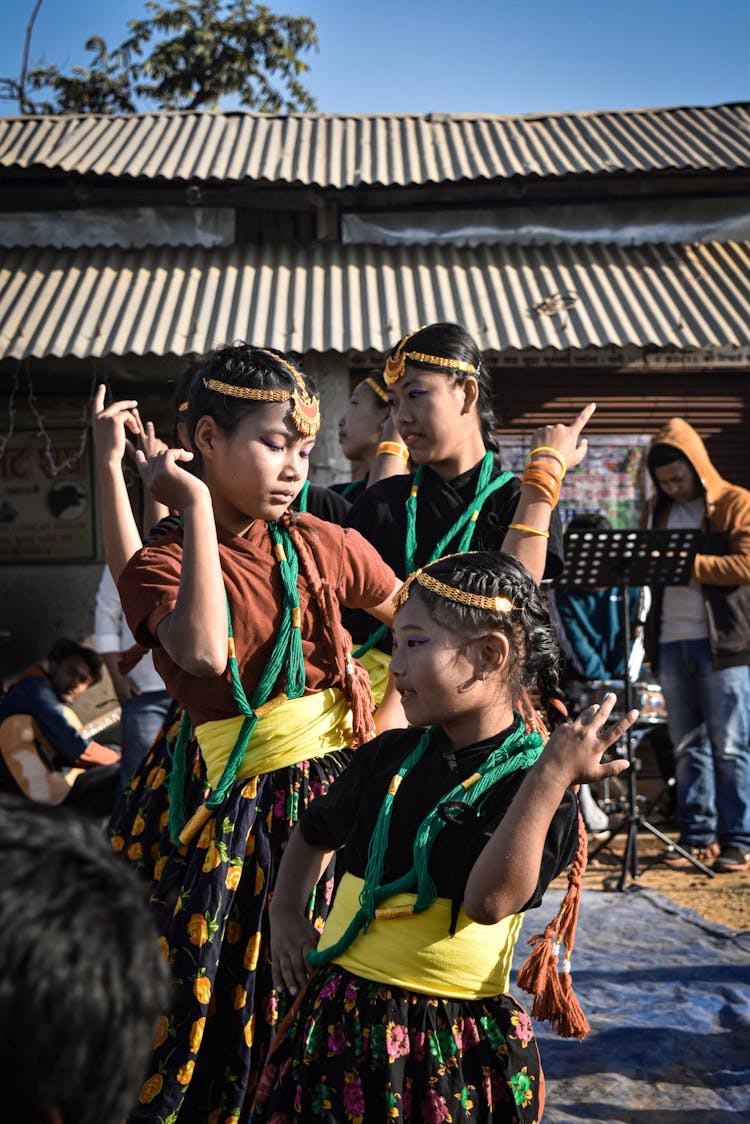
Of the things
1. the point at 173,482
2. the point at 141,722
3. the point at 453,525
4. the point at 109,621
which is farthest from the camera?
the point at 109,621

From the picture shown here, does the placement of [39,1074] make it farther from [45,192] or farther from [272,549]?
[45,192]

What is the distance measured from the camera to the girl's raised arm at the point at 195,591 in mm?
2262

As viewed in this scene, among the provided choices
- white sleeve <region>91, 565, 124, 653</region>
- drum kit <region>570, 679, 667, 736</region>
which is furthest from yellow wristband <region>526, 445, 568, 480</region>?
drum kit <region>570, 679, 667, 736</region>

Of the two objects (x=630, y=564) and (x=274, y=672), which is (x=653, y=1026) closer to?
(x=274, y=672)

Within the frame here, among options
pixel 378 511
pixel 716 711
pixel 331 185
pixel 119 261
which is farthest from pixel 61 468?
pixel 378 511

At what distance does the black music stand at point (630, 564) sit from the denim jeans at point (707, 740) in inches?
14.6

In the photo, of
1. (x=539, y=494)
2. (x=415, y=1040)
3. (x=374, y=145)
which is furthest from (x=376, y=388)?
(x=374, y=145)

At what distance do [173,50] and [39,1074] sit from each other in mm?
16925

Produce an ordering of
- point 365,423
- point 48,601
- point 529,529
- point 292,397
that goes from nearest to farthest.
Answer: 1. point 292,397
2. point 529,529
3. point 365,423
4. point 48,601

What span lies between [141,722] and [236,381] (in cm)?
317

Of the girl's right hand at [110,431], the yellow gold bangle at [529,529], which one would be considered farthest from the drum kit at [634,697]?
the girl's right hand at [110,431]

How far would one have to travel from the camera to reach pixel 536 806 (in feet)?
6.06

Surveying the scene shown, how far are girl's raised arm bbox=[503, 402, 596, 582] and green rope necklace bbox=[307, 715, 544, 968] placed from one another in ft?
2.23

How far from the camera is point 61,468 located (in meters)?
8.62
